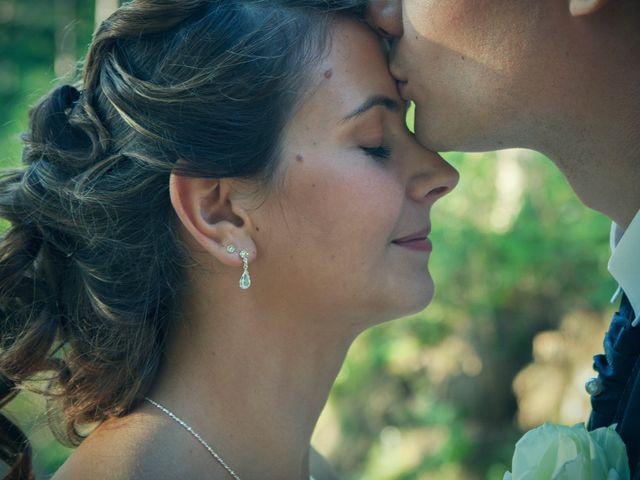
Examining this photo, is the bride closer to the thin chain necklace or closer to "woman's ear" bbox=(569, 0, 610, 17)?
the thin chain necklace

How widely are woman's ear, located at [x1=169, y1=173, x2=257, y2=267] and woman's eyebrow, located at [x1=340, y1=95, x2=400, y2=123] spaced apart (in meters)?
0.40

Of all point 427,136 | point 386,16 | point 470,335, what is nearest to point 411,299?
point 427,136

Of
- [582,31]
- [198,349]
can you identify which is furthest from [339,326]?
[582,31]

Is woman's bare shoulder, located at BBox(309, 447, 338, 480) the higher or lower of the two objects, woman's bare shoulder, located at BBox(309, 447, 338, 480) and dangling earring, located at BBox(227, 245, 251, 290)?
the lower

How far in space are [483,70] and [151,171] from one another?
0.97m

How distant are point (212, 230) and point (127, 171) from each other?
296 mm

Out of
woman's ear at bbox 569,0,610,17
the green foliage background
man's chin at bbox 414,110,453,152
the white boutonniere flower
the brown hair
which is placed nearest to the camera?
the white boutonniere flower

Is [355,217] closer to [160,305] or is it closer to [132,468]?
[160,305]

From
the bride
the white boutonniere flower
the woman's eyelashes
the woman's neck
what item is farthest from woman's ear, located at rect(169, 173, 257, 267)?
the white boutonniere flower

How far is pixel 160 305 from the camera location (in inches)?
111

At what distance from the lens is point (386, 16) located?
276 centimetres

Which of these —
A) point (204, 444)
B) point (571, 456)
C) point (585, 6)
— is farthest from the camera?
point (204, 444)

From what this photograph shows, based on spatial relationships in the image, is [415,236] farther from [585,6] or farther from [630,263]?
[585,6]

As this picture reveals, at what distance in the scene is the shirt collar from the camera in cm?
241
